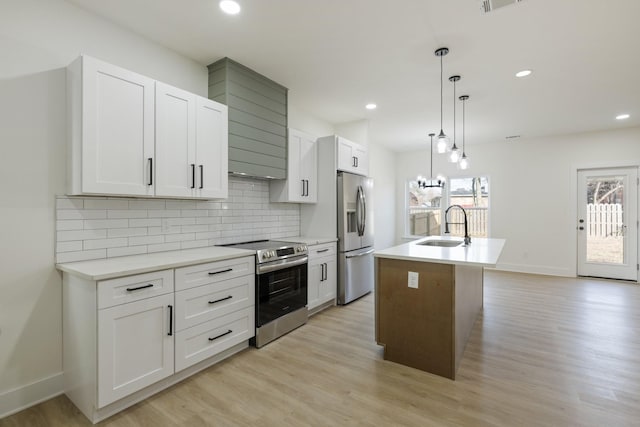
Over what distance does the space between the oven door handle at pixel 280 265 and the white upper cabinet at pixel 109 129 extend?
1.11m

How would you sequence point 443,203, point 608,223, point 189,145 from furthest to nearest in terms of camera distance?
1. point 443,203
2. point 608,223
3. point 189,145

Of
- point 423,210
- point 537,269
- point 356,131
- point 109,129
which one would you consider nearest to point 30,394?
point 109,129

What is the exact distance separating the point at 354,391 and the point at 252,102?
2.84m

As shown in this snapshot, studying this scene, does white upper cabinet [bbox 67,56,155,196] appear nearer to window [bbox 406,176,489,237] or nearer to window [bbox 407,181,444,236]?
window [bbox 406,176,489,237]

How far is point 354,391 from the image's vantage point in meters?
2.15

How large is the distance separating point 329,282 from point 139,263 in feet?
7.70

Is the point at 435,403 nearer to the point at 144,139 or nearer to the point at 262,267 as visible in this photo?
the point at 262,267

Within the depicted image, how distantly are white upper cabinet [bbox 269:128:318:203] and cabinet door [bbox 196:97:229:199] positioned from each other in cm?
94

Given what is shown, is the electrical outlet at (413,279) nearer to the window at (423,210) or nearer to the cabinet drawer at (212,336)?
the cabinet drawer at (212,336)

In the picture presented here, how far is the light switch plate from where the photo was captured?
2.45 m

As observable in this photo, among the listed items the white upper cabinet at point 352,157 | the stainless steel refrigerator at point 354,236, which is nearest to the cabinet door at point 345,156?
the white upper cabinet at point 352,157

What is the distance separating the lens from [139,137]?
2258mm

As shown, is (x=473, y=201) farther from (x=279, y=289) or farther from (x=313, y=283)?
(x=279, y=289)

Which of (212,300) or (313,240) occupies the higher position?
(313,240)
